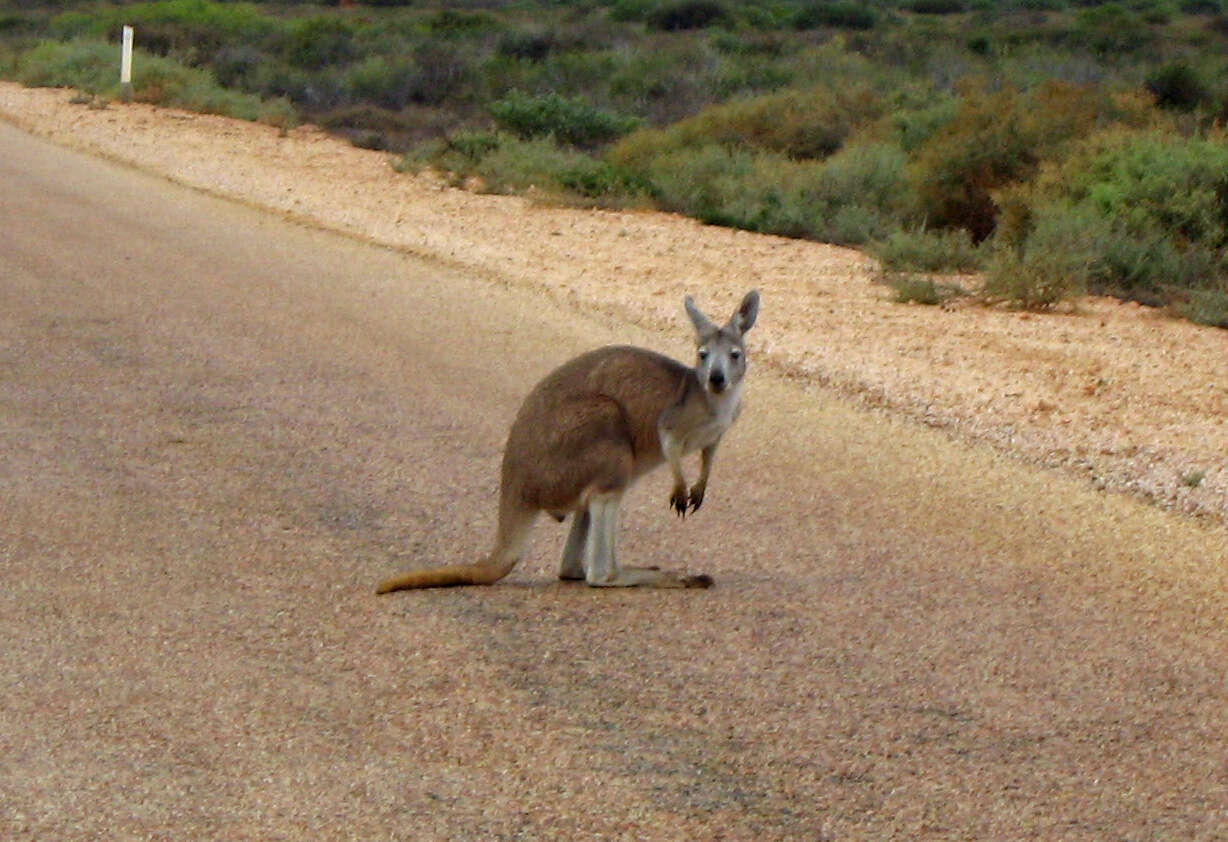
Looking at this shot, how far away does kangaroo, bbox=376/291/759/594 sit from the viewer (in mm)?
6820

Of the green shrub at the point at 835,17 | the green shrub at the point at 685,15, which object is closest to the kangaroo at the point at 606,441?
the green shrub at the point at 835,17

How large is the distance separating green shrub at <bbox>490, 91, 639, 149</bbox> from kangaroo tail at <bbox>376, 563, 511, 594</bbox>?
2199 cm

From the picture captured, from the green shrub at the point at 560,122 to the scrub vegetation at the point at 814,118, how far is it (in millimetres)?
47

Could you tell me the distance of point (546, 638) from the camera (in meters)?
6.58

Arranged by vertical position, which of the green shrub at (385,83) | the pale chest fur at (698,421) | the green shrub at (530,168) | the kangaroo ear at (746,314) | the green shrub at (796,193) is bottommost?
the green shrub at (385,83)

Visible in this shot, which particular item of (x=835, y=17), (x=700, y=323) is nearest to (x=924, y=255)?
(x=700, y=323)

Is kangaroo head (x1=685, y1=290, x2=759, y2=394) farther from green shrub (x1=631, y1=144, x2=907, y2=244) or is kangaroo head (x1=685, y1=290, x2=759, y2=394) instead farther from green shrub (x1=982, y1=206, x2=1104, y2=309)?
green shrub (x1=631, y1=144, x2=907, y2=244)

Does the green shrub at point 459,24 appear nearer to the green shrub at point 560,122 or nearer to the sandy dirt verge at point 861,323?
the green shrub at point 560,122

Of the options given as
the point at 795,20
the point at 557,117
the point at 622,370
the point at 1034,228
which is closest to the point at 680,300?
the point at 1034,228

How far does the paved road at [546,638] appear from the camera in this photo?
519cm

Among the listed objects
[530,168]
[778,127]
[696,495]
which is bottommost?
[530,168]

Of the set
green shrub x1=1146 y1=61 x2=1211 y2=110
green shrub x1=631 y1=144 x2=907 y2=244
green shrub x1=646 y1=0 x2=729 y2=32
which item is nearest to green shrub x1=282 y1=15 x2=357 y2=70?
green shrub x1=646 y1=0 x2=729 y2=32

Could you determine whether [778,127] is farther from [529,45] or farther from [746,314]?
[529,45]

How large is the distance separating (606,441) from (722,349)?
58 centimetres
